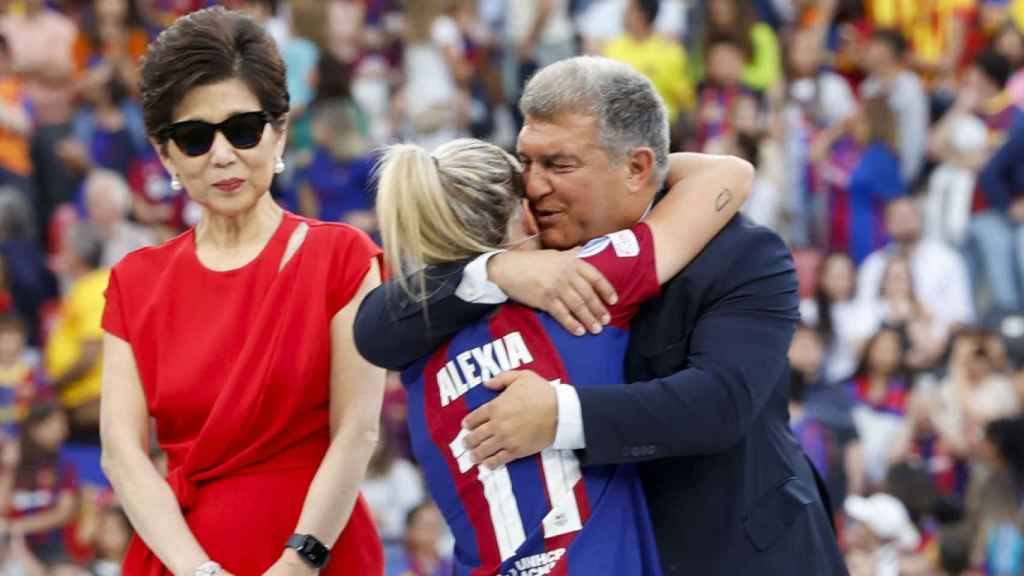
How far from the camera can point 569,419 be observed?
3.24 m

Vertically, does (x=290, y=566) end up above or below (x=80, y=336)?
above

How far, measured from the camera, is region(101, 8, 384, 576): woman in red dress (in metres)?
3.66

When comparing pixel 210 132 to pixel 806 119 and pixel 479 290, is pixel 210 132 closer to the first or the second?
pixel 479 290

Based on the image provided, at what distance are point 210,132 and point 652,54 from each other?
24.2 feet

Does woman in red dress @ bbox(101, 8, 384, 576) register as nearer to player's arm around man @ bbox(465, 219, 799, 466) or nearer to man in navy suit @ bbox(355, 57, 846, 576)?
man in navy suit @ bbox(355, 57, 846, 576)

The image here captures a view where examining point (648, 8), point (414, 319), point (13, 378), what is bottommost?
point (13, 378)

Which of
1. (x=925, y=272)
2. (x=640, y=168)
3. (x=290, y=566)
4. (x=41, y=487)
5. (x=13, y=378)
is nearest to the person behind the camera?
(x=640, y=168)

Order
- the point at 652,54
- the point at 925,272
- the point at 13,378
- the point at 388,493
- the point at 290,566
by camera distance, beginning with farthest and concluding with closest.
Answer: the point at 652,54 < the point at 925,272 < the point at 13,378 < the point at 388,493 < the point at 290,566

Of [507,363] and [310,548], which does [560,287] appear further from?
[310,548]

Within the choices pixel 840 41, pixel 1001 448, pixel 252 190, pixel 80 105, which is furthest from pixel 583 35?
pixel 252 190

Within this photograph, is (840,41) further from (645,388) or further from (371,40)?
(645,388)

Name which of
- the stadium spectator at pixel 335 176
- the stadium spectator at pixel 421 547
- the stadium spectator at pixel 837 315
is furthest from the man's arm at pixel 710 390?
the stadium spectator at pixel 335 176

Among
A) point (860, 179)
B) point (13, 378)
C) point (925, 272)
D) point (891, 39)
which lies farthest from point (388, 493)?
point (891, 39)

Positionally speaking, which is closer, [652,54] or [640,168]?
[640,168]
